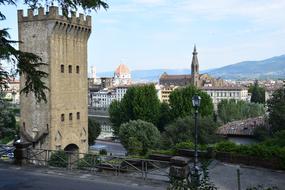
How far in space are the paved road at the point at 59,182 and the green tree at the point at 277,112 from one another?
18381 mm

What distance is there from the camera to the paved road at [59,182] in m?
11.6

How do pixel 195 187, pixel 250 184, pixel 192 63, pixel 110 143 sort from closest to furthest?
pixel 195 187
pixel 250 184
pixel 110 143
pixel 192 63

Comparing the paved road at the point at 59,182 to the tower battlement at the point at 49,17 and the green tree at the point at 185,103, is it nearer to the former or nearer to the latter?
the tower battlement at the point at 49,17

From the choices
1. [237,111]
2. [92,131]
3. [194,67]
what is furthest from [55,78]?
[194,67]

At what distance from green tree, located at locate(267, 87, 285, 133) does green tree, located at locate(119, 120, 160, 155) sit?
15.9 m

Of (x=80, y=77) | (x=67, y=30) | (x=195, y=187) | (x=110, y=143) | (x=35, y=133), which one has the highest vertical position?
(x=67, y=30)

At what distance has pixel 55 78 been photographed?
33281mm

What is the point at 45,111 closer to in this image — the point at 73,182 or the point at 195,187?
the point at 73,182

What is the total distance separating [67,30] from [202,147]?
66.3 ft

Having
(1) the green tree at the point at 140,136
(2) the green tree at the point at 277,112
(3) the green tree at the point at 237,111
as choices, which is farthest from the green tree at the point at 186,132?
(3) the green tree at the point at 237,111

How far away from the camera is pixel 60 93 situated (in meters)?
33.9

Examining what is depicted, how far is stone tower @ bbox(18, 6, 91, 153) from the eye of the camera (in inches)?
→ 1292

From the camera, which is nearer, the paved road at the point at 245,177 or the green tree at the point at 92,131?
→ the paved road at the point at 245,177

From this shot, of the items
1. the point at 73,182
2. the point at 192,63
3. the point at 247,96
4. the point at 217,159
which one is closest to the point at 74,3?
the point at 73,182
